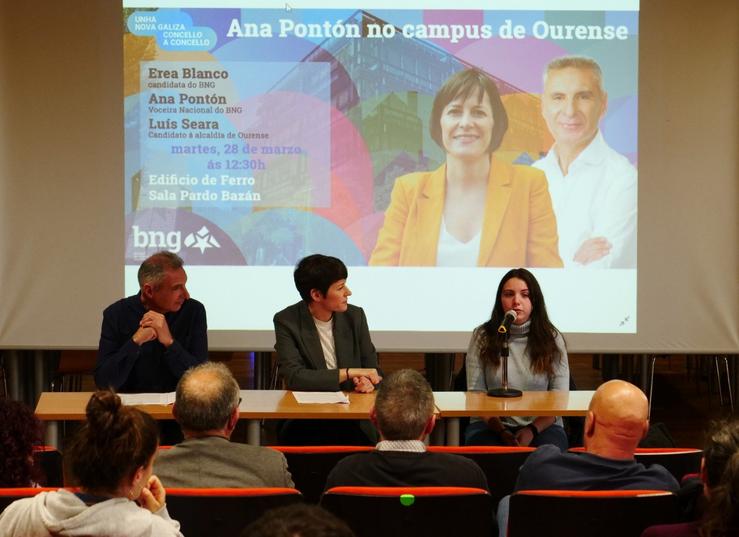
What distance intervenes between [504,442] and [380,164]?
2210 millimetres

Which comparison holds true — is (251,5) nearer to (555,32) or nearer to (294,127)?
(294,127)

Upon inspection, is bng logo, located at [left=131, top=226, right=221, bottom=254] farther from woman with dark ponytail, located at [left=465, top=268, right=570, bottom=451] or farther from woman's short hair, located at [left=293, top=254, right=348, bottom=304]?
woman with dark ponytail, located at [left=465, top=268, right=570, bottom=451]

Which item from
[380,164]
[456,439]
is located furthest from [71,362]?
[456,439]

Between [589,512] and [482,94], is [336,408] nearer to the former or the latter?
[589,512]

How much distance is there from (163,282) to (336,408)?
39.6 inches

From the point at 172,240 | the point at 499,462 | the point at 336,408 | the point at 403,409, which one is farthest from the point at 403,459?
the point at 172,240

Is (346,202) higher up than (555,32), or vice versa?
(555,32)

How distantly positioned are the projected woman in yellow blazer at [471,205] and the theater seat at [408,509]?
11.5 feet

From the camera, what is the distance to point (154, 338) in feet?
13.6

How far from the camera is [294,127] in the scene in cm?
582

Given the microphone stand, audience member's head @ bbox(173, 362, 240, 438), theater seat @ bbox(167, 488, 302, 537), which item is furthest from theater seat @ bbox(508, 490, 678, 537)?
the microphone stand

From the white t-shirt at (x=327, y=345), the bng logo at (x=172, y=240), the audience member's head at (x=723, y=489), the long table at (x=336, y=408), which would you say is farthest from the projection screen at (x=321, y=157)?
the audience member's head at (x=723, y=489)

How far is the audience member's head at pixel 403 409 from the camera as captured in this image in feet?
8.80

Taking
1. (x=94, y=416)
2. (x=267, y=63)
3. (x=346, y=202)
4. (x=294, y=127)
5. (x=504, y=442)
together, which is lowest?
(x=504, y=442)
